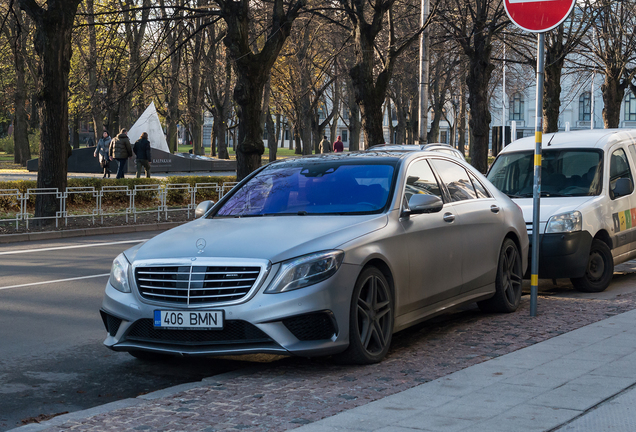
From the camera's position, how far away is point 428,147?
1369 centimetres

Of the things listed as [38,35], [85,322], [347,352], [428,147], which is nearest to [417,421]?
[347,352]

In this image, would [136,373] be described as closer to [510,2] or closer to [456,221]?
[456,221]

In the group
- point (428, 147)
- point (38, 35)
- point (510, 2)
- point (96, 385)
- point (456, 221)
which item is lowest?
point (96, 385)

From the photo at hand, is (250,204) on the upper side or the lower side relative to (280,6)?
lower

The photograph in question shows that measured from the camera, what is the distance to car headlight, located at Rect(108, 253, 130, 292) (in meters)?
6.16

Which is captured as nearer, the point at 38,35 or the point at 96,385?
the point at 96,385

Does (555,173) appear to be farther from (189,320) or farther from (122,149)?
(122,149)

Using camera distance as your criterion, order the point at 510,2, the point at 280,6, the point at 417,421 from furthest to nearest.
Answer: the point at 280,6 → the point at 510,2 → the point at 417,421

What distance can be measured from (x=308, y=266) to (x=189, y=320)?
89 centimetres

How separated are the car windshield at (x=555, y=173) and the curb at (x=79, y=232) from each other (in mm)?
10172

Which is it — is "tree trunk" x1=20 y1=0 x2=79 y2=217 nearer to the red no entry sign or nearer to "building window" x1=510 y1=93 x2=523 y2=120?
the red no entry sign

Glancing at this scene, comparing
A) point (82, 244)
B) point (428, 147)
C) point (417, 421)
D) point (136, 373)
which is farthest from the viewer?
point (82, 244)

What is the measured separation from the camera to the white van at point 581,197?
967 centimetres

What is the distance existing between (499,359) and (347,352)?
1.13m
